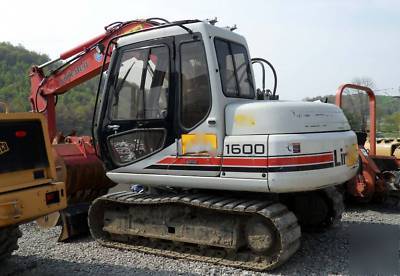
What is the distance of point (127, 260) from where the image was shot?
5.15m

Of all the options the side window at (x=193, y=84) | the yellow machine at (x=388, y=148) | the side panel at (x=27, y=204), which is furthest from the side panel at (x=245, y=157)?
the yellow machine at (x=388, y=148)

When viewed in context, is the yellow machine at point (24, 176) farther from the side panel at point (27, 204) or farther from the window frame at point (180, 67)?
the window frame at point (180, 67)

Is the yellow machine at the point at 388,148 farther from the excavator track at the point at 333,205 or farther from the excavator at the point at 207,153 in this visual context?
the excavator at the point at 207,153

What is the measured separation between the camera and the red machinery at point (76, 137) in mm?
6352

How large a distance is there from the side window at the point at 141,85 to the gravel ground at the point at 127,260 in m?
1.64

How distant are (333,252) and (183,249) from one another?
5.72 ft

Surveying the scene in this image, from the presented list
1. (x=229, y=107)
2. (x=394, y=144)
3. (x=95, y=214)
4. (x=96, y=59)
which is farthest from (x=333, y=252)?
(x=394, y=144)

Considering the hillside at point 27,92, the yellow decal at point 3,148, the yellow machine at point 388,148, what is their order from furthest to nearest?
the hillside at point 27,92, the yellow machine at point 388,148, the yellow decal at point 3,148

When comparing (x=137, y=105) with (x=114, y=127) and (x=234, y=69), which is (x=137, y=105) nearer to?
(x=114, y=127)

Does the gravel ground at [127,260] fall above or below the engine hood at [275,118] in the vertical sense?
below

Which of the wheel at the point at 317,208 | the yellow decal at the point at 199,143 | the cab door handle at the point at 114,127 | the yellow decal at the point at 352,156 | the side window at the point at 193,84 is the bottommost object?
the wheel at the point at 317,208

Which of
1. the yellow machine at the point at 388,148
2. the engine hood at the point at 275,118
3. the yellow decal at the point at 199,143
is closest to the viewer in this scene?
the engine hood at the point at 275,118

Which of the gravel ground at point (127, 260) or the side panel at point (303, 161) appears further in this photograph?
the gravel ground at point (127, 260)

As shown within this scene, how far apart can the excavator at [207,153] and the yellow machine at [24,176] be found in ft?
3.95
